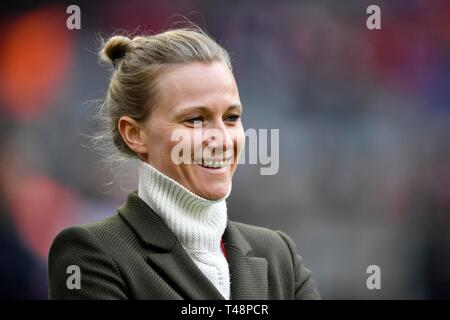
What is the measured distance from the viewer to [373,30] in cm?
475

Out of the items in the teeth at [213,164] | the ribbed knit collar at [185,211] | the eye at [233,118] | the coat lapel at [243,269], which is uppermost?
the eye at [233,118]

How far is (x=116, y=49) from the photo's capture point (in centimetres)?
177

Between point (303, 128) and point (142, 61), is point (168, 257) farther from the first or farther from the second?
point (303, 128)

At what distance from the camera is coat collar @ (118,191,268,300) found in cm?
152

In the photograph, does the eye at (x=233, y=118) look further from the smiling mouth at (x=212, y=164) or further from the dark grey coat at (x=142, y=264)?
the dark grey coat at (x=142, y=264)

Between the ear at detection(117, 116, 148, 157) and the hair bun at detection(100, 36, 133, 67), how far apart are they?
174mm

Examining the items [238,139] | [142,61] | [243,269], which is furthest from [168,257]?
[142,61]

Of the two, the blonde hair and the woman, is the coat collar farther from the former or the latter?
the blonde hair

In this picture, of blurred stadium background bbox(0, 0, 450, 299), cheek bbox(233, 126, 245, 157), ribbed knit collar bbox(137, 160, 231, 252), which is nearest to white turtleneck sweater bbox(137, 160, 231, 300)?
ribbed knit collar bbox(137, 160, 231, 252)

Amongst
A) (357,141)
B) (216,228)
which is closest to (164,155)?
(216,228)

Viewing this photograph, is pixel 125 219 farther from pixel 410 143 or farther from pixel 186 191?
pixel 410 143

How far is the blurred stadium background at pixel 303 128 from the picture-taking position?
430cm

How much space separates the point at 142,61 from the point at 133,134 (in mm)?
171

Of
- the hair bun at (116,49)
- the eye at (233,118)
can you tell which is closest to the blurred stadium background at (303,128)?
the hair bun at (116,49)
